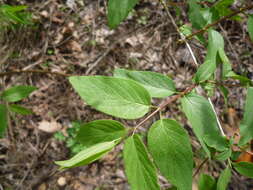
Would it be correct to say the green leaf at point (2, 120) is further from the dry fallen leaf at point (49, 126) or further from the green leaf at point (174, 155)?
the dry fallen leaf at point (49, 126)

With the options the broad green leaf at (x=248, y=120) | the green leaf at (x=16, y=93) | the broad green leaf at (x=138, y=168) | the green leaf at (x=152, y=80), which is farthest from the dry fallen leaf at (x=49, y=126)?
the broad green leaf at (x=248, y=120)

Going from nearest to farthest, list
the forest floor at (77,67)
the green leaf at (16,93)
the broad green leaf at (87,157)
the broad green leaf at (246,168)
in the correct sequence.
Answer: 1. the broad green leaf at (87,157)
2. the broad green leaf at (246,168)
3. the green leaf at (16,93)
4. the forest floor at (77,67)

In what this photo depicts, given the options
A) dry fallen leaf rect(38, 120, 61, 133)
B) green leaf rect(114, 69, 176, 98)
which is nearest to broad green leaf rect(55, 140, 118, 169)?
green leaf rect(114, 69, 176, 98)

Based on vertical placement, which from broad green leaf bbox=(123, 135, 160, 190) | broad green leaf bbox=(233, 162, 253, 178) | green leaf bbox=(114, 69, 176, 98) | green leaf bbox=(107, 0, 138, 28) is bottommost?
broad green leaf bbox=(233, 162, 253, 178)

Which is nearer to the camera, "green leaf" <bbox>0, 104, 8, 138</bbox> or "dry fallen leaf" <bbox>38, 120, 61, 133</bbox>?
"green leaf" <bbox>0, 104, 8, 138</bbox>

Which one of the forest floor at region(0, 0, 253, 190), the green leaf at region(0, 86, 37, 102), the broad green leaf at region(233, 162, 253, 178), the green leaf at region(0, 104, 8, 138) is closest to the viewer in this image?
the broad green leaf at region(233, 162, 253, 178)

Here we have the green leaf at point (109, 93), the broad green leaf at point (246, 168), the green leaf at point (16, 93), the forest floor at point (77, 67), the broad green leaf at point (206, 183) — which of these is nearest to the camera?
the green leaf at point (109, 93)

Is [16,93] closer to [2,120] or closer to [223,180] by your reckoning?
[2,120]

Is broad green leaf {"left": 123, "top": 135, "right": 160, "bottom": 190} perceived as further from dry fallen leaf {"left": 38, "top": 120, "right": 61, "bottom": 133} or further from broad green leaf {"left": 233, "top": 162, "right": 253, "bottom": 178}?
dry fallen leaf {"left": 38, "top": 120, "right": 61, "bottom": 133}
